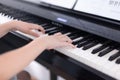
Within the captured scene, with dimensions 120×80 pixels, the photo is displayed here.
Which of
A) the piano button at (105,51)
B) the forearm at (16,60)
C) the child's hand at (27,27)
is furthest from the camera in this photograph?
the child's hand at (27,27)

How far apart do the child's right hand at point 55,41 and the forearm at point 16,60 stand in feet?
0.14

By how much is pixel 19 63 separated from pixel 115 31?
1.49ft

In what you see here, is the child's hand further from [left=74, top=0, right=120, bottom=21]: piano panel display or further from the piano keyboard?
[left=74, top=0, right=120, bottom=21]: piano panel display

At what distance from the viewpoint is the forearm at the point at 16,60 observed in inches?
33.0

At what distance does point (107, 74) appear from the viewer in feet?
2.86

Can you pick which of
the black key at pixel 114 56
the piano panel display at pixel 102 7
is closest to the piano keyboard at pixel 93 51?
the black key at pixel 114 56

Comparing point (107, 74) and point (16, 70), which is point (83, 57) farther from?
point (16, 70)

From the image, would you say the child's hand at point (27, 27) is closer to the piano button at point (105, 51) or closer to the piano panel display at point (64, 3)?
the piano panel display at point (64, 3)

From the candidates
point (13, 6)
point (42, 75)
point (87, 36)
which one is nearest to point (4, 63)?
point (87, 36)

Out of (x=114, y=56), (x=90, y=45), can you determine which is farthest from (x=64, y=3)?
(x=114, y=56)

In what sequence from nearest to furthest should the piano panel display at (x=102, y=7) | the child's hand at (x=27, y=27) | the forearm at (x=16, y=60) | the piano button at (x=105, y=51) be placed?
the forearm at (x=16, y=60) → the piano button at (x=105, y=51) → the piano panel display at (x=102, y=7) → the child's hand at (x=27, y=27)

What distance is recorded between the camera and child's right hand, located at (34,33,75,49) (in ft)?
3.23

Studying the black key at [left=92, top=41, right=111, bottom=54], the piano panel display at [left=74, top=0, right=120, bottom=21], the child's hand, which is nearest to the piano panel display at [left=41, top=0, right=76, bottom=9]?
the piano panel display at [left=74, top=0, right=120, bottom=21]

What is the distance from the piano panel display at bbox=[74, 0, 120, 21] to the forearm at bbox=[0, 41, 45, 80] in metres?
0.37
